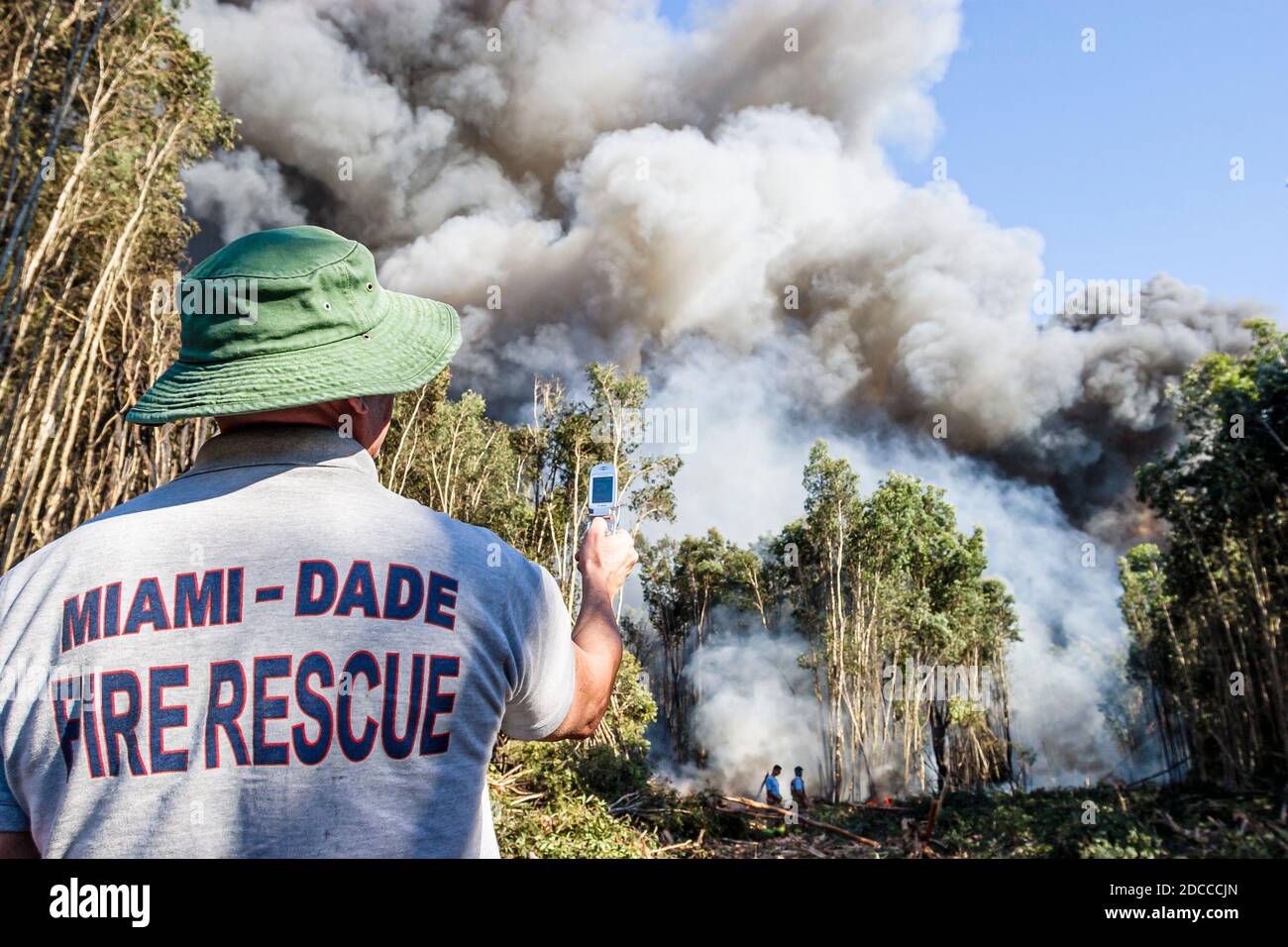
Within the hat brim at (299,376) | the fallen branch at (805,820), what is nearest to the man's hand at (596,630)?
the hat brim at (299,376)

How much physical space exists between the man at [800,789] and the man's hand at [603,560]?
11.7 meters

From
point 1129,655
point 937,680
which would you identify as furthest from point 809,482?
point 1129,655

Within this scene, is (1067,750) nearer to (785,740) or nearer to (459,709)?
(785,740)

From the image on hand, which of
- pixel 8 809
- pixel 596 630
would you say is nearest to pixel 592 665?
pixel 596 630

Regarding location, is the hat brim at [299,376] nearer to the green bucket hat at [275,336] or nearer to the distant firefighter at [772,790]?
the green bucket hat at [275,336]

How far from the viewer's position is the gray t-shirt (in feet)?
2.13

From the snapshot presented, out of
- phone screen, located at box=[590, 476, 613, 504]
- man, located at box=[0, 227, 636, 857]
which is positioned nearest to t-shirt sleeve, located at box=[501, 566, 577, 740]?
man, located at box=[0, 227, 636, 857]

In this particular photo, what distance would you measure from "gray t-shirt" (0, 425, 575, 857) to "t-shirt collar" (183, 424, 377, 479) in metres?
0.05

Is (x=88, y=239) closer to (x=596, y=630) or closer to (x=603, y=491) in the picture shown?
(x=603, y=491)

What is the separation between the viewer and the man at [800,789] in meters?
11.7

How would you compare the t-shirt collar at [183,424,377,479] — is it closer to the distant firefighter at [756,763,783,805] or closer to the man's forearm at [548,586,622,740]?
the man's forearm at [548,586,622,740]

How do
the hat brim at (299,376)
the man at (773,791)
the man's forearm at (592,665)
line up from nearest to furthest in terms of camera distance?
the hat brim at (299,376)
the man's forearm at (592,665)
the man at (773,791)

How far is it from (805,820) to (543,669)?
37.9ft

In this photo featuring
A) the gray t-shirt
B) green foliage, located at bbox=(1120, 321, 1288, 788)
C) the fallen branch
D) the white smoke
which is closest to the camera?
the gray t-shirt
